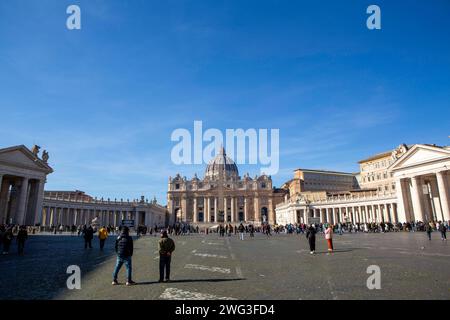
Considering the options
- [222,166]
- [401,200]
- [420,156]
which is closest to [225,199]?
[222,166]

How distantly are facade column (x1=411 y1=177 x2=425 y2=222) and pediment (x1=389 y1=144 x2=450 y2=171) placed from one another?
2.77m

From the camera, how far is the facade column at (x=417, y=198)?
151ft

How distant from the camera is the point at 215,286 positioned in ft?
24.8

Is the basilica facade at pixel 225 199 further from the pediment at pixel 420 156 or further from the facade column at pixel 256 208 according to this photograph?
the pediment at pixel 420 156

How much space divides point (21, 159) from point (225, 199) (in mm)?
82130

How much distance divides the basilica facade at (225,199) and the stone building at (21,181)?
71583 millimetres

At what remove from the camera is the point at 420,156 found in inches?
1816

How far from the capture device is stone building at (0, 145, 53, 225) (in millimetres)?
41969

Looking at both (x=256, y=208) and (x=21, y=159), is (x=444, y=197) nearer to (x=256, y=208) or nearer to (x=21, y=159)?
(x=21, y=159)

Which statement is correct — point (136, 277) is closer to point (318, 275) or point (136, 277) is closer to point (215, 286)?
point (215, 286)

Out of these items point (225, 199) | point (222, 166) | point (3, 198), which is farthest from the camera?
point (222, 166)

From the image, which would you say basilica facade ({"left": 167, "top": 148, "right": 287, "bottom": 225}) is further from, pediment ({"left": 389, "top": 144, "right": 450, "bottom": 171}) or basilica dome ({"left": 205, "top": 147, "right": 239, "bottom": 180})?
pediment ({"left": 389, "top": 144, "right": 450, "bottom": 171})

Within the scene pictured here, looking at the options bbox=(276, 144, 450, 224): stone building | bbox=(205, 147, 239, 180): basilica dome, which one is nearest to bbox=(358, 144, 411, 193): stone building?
bbox=(276, 144, 450, 224): stone building
